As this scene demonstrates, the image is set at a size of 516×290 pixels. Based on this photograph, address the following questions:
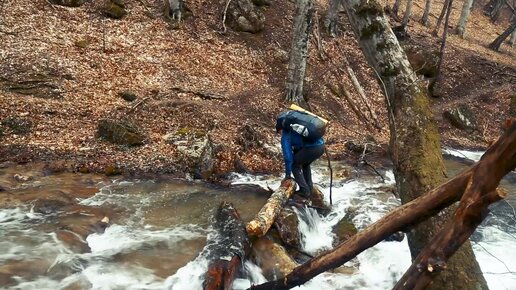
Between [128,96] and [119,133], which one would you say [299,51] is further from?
[119,133]

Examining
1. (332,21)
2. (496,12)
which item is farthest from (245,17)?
(496,12)

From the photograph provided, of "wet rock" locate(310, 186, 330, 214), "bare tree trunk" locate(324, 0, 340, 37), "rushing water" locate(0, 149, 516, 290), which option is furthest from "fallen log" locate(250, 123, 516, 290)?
"bare tree trunk" locate(324, 0, 340, 37)

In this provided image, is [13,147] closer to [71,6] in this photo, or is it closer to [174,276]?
[174,276]

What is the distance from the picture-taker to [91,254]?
21.5 ft

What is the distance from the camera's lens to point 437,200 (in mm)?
3039

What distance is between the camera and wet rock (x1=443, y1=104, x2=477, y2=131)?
54.7 ft

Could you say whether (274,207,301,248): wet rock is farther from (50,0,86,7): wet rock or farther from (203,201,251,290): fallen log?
(50,0,86,7): wet rock

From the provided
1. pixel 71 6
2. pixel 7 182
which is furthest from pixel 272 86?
pixel 7 182

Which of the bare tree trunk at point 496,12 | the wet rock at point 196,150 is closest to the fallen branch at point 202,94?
the wet rock at point 196,150

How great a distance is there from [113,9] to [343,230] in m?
12.3

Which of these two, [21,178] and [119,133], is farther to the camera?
[119,133]

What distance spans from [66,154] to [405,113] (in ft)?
25.8

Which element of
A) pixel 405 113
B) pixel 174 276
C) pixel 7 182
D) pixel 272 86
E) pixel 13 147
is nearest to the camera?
pixel 405 113

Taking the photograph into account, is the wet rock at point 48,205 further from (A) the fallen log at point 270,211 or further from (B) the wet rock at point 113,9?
(B) the wet rock at point 113,9
